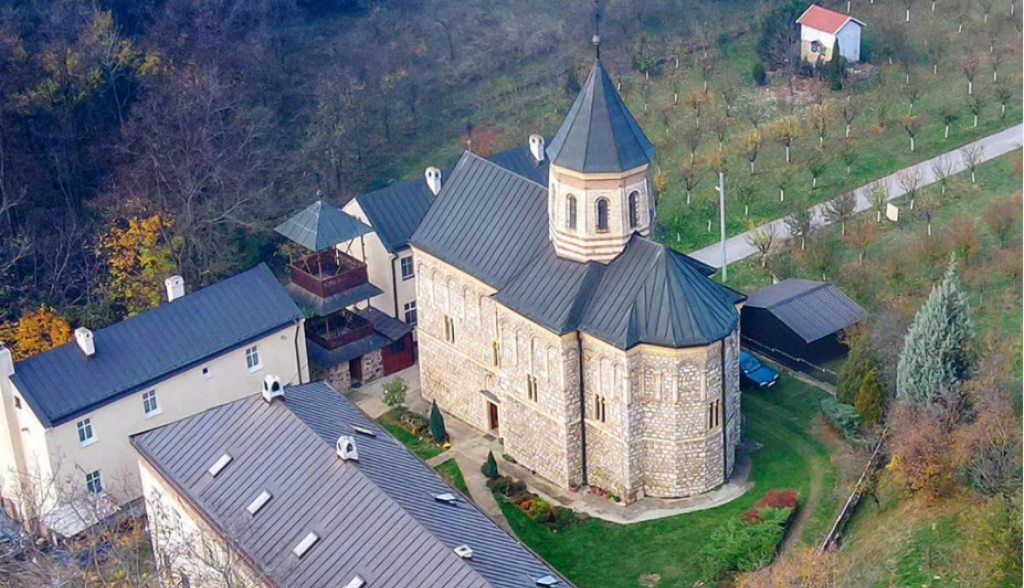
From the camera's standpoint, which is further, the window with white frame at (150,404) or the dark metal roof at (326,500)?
the window with white frame at (150,404)

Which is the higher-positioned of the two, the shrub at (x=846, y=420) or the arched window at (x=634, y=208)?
the arched window at (x=634, y=208)

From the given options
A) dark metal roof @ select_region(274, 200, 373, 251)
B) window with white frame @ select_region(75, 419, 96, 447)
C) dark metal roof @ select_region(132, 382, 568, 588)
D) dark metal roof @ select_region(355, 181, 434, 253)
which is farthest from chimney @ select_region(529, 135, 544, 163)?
window with white frame @ select_region(75, 419, 96, 447)

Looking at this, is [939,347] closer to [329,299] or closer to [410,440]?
[410,440]

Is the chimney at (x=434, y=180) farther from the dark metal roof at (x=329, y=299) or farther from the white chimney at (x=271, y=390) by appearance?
the white chimney at (x=271, y=390)

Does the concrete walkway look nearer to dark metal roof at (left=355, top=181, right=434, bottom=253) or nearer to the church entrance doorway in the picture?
dark metal roof at (left=355, top=181, right=434, bottom=253)

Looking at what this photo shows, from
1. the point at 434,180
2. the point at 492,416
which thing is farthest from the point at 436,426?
the point at 434,180

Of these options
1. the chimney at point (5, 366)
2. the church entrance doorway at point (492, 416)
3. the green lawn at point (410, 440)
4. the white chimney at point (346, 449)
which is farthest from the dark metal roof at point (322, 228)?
the white chimney at point (346, 449)

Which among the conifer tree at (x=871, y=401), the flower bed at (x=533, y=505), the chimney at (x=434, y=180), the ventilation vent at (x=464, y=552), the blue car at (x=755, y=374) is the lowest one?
the flower bed at (x=533, y=505)
